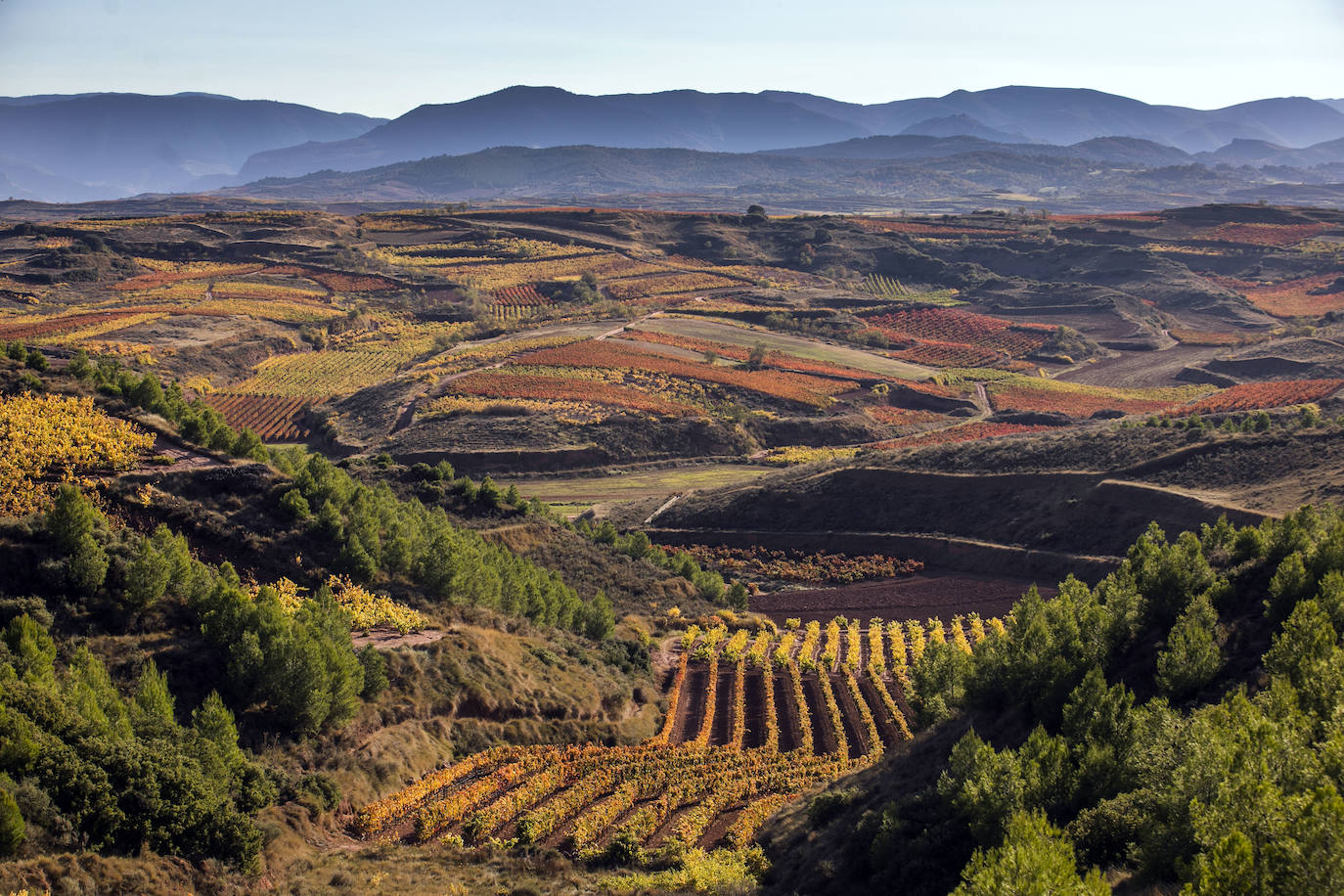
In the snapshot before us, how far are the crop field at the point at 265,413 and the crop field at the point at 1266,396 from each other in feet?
248

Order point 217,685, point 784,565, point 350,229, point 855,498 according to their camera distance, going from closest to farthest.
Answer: point 217,685 → point 784,565 → point 855,498 → point 350,229

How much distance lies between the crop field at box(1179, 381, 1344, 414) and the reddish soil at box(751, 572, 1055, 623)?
38909mm

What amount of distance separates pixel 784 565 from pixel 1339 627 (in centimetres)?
4087

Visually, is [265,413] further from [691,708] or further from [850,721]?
[850,721]

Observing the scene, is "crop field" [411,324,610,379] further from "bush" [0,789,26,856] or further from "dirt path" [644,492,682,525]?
"bush" [0,789,26,856]

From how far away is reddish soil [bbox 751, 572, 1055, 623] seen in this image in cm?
5361

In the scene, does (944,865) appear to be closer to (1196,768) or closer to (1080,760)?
(1080,760)

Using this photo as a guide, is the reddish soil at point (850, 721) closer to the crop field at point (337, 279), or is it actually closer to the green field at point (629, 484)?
the green field at point (629, 484)

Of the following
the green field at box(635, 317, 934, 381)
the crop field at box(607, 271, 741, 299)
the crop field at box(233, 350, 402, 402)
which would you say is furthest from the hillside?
the crop field at box(607, 271, 741, 299)

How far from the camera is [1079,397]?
10619cm

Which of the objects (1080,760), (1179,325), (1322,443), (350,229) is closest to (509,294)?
(350,229)

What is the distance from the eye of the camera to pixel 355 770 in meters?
28.7

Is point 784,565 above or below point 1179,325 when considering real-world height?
below

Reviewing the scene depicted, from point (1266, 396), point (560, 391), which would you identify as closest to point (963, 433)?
point (1266, 396)
